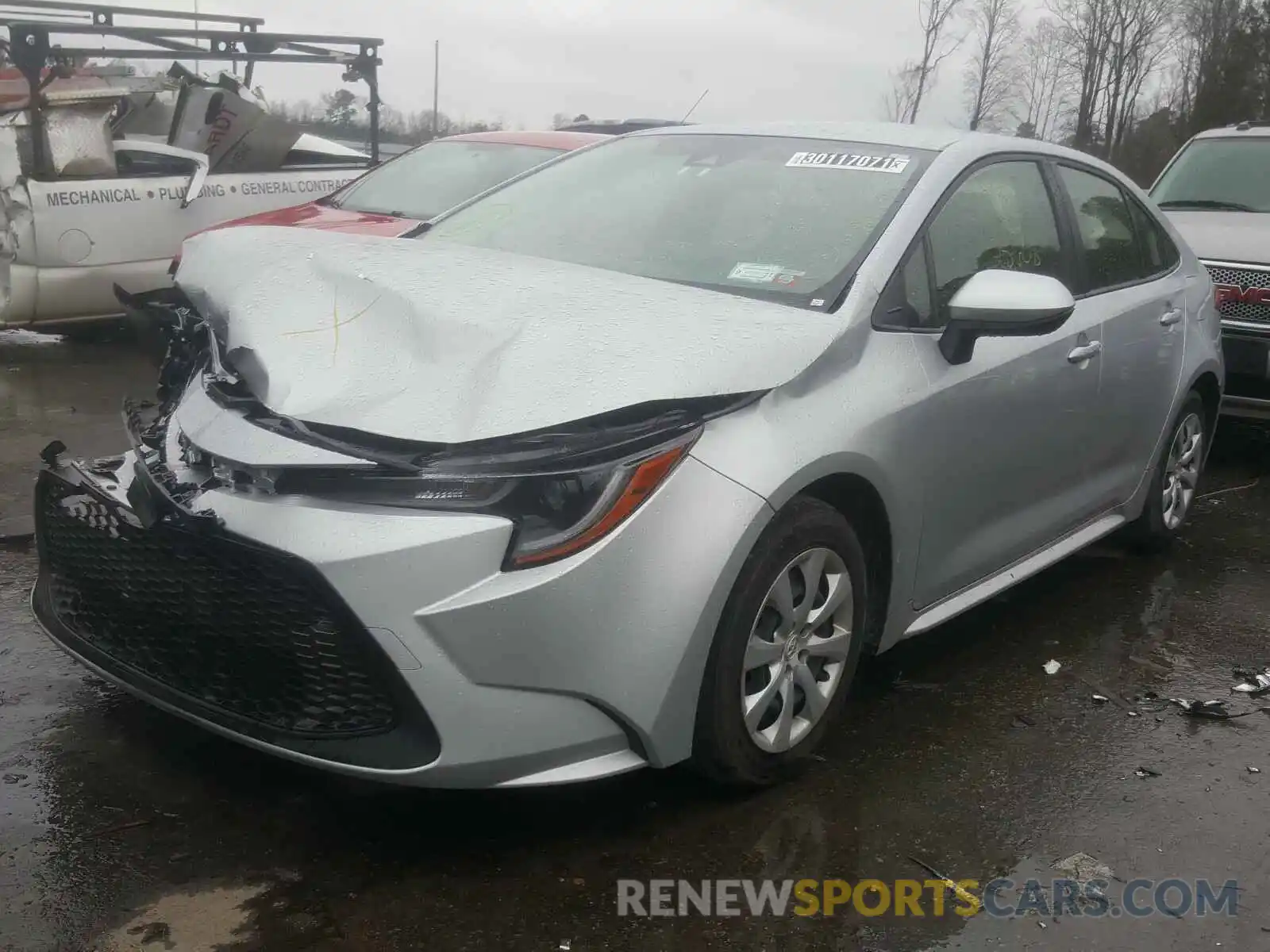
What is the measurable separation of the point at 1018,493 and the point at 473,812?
1.93 m

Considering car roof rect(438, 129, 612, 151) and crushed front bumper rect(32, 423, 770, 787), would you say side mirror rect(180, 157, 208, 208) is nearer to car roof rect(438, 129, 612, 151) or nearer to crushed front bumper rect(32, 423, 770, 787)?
car roof rect(438, 129, 612, 151)

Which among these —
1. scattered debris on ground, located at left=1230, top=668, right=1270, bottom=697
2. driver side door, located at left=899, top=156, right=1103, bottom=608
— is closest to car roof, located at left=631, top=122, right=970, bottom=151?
driver side door, located at left=899, top=156, right=1103, bottom=608

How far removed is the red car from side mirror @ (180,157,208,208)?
0.86ft

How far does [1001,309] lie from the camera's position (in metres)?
3.30

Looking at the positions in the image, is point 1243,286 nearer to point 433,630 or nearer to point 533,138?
point 533,138

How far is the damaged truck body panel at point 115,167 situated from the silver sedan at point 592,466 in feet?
14.9

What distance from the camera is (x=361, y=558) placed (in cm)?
246

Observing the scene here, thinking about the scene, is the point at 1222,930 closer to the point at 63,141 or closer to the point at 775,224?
the point at 775,224

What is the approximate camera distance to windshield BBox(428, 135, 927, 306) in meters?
3.46

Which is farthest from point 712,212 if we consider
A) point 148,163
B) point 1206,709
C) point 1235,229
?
point 148,163

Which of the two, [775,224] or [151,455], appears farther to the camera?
[775,224]

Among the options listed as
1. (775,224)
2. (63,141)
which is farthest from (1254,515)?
(63,141)

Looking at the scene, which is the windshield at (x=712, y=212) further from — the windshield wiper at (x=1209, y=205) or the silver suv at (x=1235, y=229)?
the windshield wiper at (x=1209, y=205)

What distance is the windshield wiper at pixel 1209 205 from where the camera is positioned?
25.7 ft
